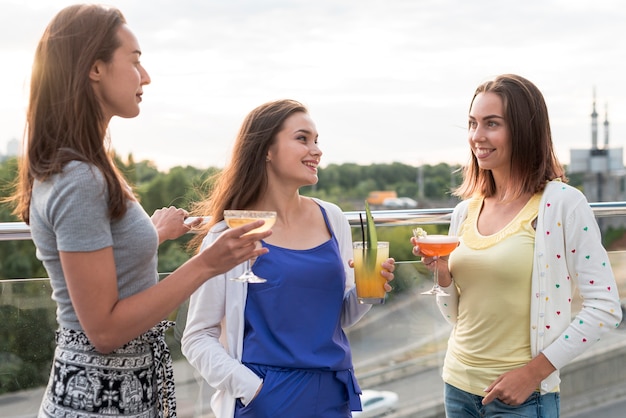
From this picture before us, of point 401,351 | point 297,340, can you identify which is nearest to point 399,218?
point 401,351

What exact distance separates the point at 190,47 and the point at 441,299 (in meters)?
76.9

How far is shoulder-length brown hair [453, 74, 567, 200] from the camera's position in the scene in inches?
100

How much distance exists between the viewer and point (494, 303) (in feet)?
8.13

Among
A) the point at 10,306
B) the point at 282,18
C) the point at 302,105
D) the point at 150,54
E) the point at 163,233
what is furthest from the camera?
the point at 282,18

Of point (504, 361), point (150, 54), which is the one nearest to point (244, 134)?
point (504, 361)

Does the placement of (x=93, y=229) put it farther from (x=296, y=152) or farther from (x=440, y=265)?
(x=440, y=265)

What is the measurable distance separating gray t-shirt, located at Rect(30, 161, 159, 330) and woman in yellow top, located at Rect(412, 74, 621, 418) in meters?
0.98

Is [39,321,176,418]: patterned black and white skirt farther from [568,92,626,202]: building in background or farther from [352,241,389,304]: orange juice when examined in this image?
[568,92,626,202]: building in background

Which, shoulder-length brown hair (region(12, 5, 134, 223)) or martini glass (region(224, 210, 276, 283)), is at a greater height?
shoulder-length brown hair (region(12, 5, 134, 223))

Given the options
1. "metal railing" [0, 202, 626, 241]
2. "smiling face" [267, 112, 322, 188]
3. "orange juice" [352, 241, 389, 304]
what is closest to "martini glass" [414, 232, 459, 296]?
"orange juice" [352, 241, 389, 304]

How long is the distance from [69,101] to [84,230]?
29cm

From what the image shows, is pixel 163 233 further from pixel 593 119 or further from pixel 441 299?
pixel 593 119

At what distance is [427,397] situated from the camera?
3.54 metres

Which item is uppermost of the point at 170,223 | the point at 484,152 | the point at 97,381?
the point at 484,152
